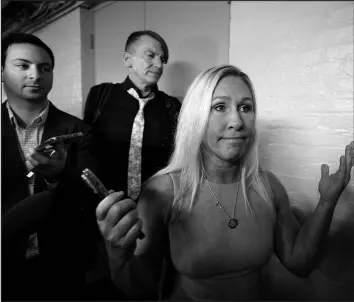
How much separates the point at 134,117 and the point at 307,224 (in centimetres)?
53

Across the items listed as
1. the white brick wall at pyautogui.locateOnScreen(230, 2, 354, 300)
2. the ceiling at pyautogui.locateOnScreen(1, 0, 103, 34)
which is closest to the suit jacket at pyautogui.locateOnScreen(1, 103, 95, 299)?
the ceiling at pyautogui.locateOnScreen(1, 0, 103, 34)

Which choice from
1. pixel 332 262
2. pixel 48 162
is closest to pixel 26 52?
pixel 48 162

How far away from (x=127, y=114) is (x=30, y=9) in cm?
38

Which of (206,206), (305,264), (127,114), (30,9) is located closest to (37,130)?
(127,114)

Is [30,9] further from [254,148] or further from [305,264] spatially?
[305,264]

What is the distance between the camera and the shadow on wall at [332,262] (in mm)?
792

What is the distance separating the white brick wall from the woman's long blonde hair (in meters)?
0.10

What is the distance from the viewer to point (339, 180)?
2.25 feet

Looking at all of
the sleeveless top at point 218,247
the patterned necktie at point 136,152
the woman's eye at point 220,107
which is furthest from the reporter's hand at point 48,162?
the woman's eye at point 220,107

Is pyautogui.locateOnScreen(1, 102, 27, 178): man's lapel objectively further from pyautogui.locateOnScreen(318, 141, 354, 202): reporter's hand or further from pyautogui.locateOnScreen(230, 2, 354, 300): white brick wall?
pyautogui.locateOnScreen(318, 141, 354, 202): reporter's hand

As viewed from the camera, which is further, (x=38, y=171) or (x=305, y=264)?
(x=305, y=264)

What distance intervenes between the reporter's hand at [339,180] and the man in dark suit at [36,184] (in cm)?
60

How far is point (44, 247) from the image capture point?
2.26ft

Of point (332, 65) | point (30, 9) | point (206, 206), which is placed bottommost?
point (206, 206)
